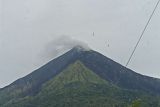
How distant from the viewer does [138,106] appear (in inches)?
2238
